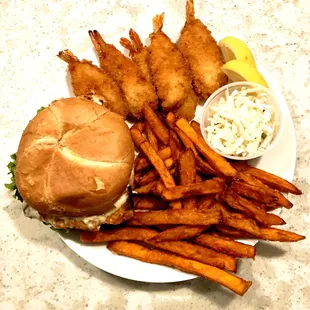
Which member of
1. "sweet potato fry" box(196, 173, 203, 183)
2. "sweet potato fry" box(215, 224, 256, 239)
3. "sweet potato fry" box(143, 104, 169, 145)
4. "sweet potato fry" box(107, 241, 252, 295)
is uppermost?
"sweet potato fry" box(143, 104, 169, 145)

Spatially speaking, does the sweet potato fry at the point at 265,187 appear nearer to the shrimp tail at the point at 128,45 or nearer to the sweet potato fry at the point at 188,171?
the sweet potato fry at the point at 188,171

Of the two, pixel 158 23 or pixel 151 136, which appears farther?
pixel 158 23

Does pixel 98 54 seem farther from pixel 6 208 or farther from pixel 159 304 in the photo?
pixel 159 304

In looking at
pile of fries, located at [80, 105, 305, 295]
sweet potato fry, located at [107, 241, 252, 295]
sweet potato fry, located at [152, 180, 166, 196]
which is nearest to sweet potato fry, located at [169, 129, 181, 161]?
pile of fries, located at [80, 105, 305, 295]

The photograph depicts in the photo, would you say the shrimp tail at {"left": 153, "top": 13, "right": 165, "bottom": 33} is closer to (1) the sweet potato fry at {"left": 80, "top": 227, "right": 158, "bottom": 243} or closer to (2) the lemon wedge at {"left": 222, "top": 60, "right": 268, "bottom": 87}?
(2) the lemon wedge at {"left": 222, "top": 60, "right": 268, "bottom": 87}

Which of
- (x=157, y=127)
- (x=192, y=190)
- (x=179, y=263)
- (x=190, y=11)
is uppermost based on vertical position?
(x=190, y=11)

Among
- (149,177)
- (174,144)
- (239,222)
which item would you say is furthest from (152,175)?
(239,222)

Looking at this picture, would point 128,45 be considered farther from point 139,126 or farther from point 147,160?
point 147,160
